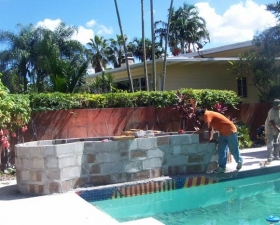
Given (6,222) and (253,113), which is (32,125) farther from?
(253,113)

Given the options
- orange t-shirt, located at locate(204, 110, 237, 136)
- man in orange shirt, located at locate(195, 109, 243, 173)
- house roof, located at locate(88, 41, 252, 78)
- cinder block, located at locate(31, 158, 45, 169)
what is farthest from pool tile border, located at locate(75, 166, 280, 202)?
house roof, located at locate(88, 41, 252, 78)

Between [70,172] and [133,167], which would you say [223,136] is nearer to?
[133,167]

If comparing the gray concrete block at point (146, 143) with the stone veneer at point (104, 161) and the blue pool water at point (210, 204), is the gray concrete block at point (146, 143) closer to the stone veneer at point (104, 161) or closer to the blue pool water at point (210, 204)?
the stone veneer at point (104, 161)

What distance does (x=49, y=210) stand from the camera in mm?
6008

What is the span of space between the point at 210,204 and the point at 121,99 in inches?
225

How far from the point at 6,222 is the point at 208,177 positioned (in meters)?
4.61

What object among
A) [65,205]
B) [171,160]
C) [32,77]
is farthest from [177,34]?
[65,205]

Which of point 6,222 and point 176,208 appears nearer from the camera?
point 6,222

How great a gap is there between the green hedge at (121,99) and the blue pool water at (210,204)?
14.3 ft

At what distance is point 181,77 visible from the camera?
1794 cm

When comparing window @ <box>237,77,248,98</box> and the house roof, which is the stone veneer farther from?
window @ <box>237,77,248,98</box>

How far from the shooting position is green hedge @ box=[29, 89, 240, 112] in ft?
34.6

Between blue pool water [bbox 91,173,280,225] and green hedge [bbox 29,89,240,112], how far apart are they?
4347 millimetres

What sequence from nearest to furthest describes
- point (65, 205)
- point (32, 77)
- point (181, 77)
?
1. point (65, 205)
2. point (181, 77)
3. point (32, 77)
